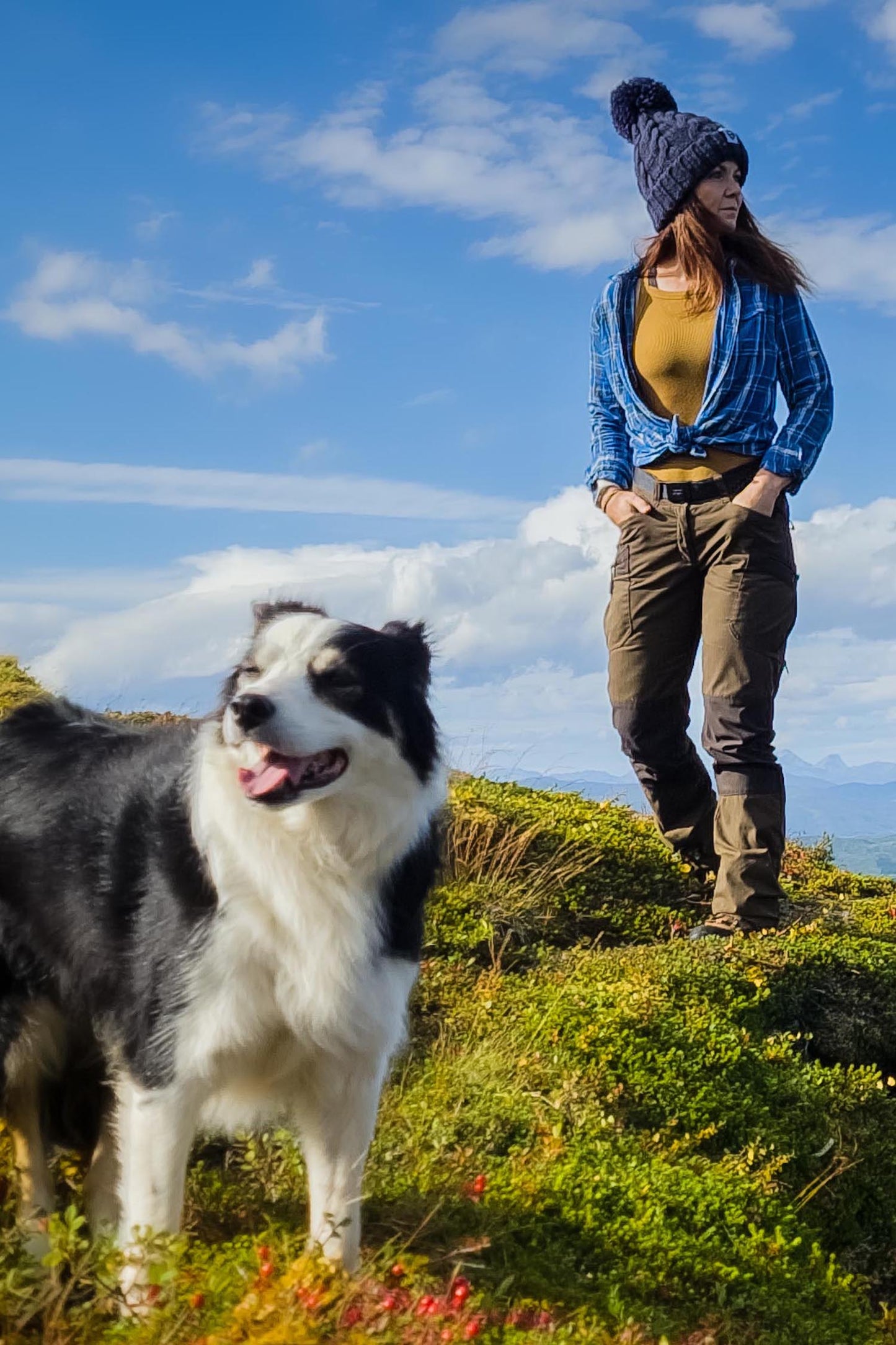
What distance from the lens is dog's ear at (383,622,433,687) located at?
11.9 feet

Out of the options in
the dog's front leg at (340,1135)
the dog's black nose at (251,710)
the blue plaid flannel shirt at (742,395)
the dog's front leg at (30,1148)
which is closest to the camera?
the dog's black nose at (251,710)

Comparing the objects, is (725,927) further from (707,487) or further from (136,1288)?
(136,1288)

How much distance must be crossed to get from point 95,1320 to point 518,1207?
1513 millimetres

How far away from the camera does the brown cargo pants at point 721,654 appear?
623 centimetres

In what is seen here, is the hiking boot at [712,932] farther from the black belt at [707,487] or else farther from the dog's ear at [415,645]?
the dog's ear at [415,645]

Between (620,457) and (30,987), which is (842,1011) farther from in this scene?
(30,987)

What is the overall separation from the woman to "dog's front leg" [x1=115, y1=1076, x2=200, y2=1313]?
3.76m

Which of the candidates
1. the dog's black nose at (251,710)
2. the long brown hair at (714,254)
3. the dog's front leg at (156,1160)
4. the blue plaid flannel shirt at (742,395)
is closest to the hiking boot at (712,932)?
the blue plaid flannel shirt at (742,395)

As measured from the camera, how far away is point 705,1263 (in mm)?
4078

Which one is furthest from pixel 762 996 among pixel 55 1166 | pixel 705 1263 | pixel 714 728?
pixel 55 1166

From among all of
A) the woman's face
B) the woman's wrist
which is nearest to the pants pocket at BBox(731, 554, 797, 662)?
the woman's wrist

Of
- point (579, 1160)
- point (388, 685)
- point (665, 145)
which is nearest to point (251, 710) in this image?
point (388, 685)

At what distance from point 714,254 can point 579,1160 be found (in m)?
4.17

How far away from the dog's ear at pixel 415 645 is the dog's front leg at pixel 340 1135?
1.03m
